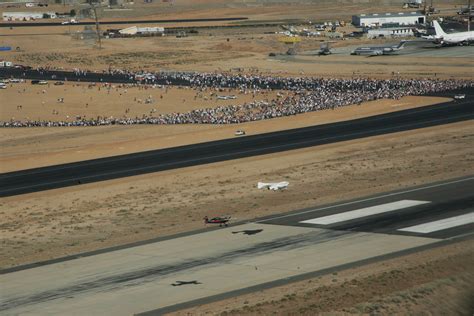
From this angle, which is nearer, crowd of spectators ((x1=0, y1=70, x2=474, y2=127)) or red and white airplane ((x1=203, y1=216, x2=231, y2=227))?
red and white airplane ((x1=203, y1=216, x2=231, y2=227))

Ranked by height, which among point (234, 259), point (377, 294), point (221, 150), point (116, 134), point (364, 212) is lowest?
point (116, 134)

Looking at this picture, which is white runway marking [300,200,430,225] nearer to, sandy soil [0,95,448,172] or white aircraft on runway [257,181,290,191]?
white aircraft on runway [257,181,290,191]

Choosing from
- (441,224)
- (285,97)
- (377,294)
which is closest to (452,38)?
(285,97)

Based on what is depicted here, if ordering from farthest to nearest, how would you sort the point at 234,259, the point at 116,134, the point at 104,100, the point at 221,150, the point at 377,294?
the point at 104,100 → the point at 116,134 → the point at 221,150 → the point at 234,259 → the point at 377,294

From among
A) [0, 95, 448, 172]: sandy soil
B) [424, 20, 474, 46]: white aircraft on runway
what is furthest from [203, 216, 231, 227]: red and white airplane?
[424, 20, 474, 46]: white aircraft on runway

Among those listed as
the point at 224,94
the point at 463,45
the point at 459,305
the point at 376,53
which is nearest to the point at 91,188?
the point at 459,305

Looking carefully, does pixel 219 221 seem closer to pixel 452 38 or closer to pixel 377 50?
pixel 377 50

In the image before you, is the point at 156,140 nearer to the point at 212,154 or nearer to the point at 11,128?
the point at 212,154
